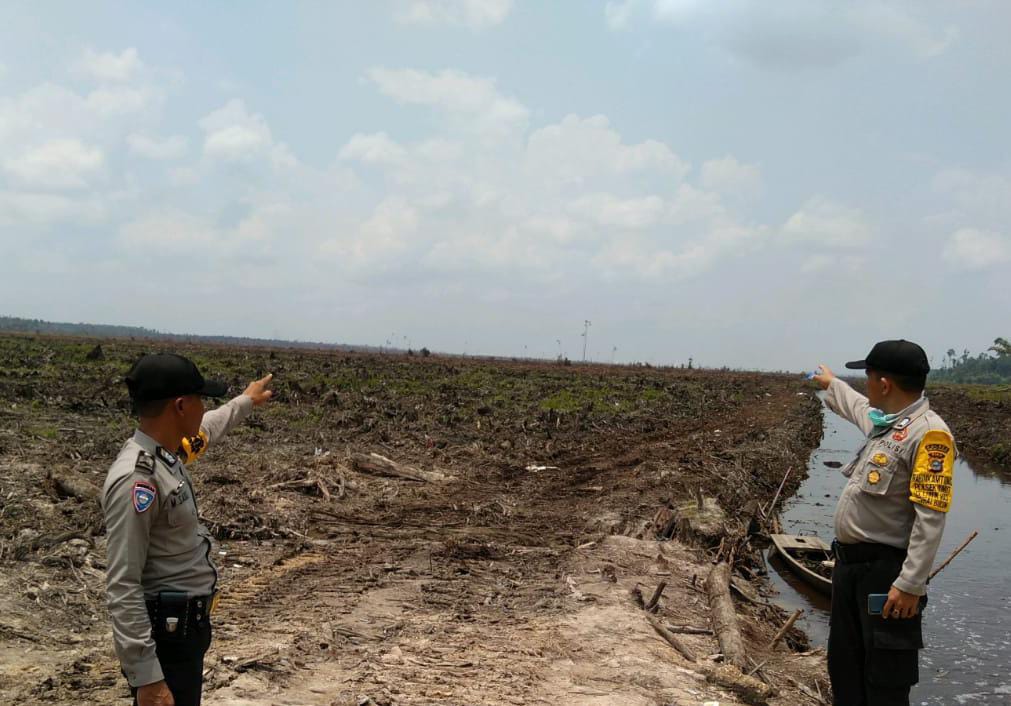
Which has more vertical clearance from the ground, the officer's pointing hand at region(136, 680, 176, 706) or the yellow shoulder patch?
the yellow shoulder patch

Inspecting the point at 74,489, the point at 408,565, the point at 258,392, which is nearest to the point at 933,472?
the point at 258,392

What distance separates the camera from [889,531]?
11.5 ft

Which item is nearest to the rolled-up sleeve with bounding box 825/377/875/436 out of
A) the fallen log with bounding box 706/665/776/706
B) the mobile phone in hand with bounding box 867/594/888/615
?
the mobile phone in hand with bounding box 867/594/888/615

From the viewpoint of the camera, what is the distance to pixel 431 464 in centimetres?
1400

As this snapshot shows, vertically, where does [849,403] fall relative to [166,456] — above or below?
above

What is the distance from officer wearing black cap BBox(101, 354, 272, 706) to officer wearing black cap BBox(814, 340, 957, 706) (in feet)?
9.68

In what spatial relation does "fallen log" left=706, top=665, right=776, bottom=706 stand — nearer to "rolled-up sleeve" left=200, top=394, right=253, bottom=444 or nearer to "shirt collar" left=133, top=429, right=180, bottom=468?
"rolled-up sleeve" left=200, top=394, right=253, bottom=444

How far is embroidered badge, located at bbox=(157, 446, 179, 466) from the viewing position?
2.64 m

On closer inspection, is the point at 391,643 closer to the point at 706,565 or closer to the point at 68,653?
the point at 68,653

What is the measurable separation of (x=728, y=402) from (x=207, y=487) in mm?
28556

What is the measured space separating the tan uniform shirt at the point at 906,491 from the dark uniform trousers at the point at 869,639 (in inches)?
4.2

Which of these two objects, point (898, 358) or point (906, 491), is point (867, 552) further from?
point (898, 358)

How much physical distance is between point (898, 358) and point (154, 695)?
3.49m

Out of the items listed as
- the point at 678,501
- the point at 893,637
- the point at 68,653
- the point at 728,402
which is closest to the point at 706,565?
the point at 678,501
